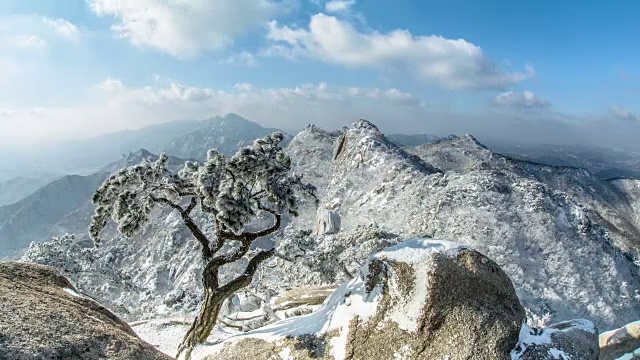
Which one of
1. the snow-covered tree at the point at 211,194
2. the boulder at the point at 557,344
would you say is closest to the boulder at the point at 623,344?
the boulder at the point at 557,344

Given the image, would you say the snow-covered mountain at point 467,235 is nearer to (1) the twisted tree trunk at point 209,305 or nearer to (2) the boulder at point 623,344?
(1) the twisted tree trunk at point 209,305

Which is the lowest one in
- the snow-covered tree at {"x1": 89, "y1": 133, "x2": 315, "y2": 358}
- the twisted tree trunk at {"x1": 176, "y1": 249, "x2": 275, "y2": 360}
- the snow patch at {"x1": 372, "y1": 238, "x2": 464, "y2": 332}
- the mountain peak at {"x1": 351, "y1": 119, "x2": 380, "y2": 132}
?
the twisted tree trunk at {"x1": 176, "y1": 249, "x2": 275, "y2": 360}

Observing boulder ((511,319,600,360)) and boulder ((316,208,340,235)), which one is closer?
boulder ((511,319,600,360))

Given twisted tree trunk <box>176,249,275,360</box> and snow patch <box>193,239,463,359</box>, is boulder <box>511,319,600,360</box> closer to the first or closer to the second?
snow patch <box>193,239,463,359</box>

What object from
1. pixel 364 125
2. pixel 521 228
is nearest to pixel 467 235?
pixel 521 228

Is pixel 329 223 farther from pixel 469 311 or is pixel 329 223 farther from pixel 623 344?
pixel 469 311

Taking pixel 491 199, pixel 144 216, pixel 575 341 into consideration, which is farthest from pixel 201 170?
pixel 491 199

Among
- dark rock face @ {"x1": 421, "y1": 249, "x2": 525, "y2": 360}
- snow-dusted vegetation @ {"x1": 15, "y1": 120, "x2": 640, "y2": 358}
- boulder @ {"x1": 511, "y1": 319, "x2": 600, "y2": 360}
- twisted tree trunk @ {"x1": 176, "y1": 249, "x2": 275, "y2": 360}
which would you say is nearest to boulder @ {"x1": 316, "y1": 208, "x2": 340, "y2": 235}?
snow-dusted vegetation @ {"x1": 15, "y1": 120, "x2": 640, "y2": 358}
